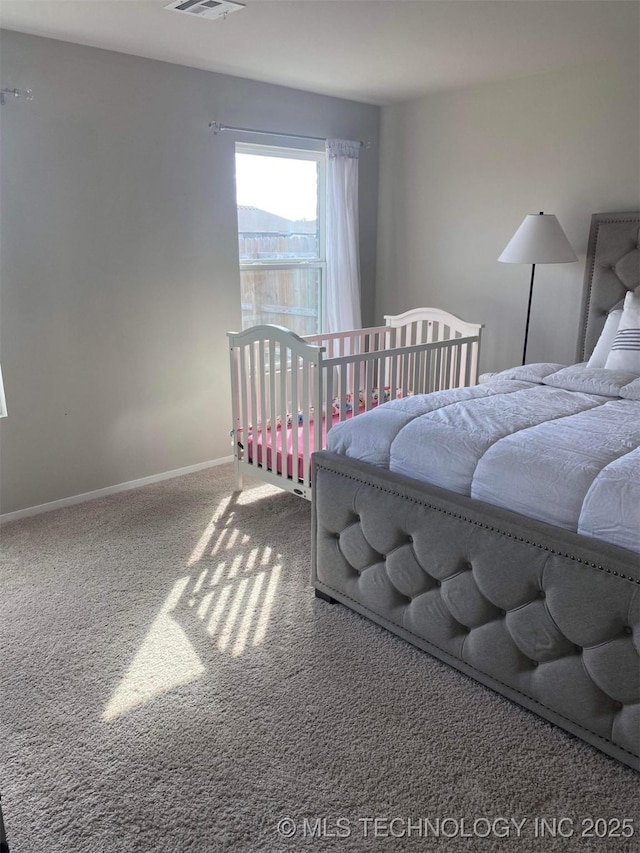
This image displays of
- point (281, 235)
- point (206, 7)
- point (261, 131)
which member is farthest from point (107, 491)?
point (206, 7)

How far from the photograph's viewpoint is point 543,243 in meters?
3.29

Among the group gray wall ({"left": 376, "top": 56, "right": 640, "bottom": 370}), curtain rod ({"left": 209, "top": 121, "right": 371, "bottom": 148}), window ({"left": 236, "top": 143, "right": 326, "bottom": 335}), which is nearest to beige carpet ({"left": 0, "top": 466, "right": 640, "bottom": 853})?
window ({"left": 236, "top": 143, "right": 326, "bottom": 335})

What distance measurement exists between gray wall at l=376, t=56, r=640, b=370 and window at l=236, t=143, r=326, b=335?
55 cm

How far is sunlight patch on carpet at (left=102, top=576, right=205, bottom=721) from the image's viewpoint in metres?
1.93

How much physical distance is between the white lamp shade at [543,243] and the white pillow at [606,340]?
14.4 inches

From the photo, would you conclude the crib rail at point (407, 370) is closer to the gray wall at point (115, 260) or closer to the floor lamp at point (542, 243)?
the floor lamp at point (542, 243)

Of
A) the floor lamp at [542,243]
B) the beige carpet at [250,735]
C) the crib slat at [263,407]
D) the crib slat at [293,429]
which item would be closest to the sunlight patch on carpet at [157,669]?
A: the beige carpet at [250,735]

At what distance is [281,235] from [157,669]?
2784 mm

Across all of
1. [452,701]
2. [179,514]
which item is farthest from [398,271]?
[452,701]

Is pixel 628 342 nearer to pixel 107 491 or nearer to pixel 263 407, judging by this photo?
pixel 263 407

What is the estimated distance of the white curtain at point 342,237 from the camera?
406cm

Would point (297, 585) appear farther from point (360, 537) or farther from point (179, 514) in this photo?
point (179, 514)

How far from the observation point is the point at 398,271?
4.44 m

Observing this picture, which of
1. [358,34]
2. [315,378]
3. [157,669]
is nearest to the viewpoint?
[157,669]
